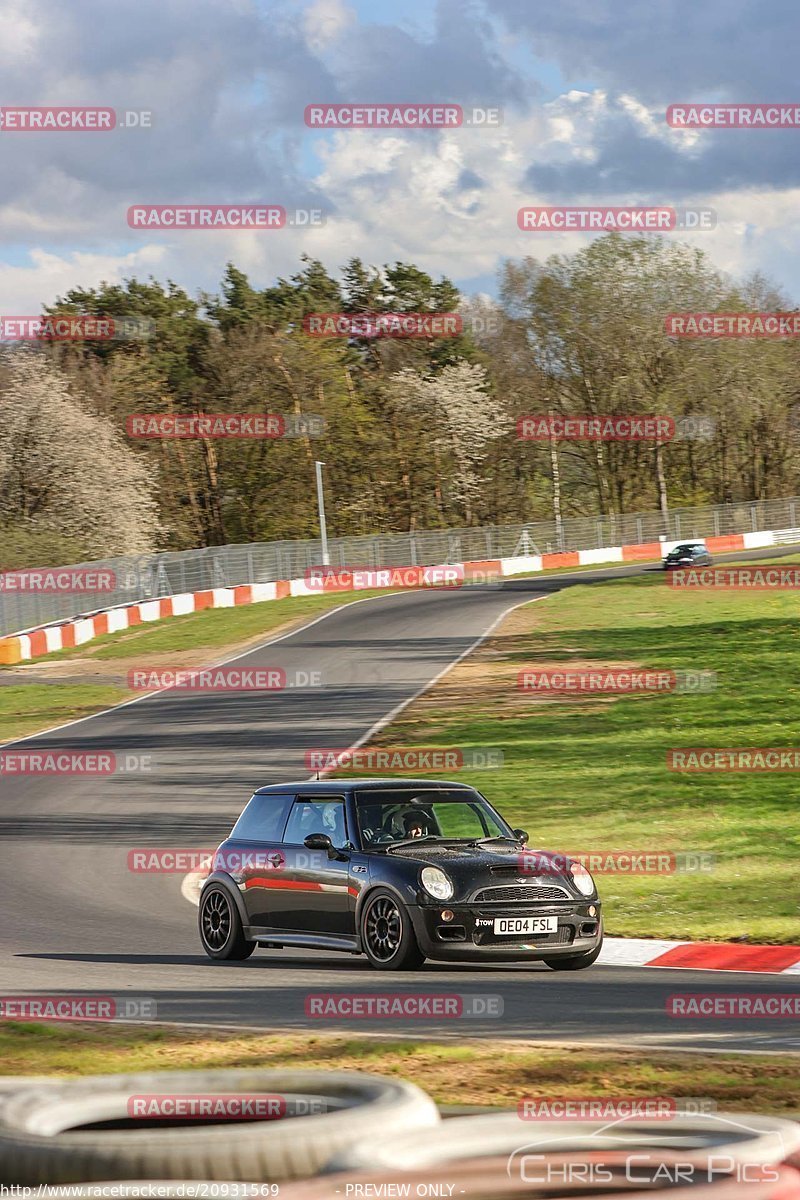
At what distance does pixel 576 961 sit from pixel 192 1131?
7845 millimetres

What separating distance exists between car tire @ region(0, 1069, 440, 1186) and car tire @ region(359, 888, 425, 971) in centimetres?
605

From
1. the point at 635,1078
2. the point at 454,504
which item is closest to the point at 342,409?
the point at 454,504

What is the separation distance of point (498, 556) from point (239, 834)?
6087 cm

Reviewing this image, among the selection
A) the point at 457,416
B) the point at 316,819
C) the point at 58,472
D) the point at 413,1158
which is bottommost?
the point at 316,819

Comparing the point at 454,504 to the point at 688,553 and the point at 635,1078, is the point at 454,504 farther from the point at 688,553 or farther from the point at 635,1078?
the point at 635,1078

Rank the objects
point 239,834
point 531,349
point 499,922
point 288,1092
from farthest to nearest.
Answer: point 531,349
point 239,834
point 499,922
point 288,1092

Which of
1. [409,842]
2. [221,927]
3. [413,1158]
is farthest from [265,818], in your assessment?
[413,1158]

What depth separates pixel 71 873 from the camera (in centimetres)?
1828

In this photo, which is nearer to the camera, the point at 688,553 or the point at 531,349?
the point at 688,553

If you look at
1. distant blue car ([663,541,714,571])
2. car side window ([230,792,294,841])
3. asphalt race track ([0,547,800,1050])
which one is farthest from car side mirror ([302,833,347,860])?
distant blue car ([663,541,714,571])

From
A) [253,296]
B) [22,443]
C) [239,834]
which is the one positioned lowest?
[239,834]

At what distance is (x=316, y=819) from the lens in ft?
44.7

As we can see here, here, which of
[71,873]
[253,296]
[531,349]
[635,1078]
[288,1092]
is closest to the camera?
[288,1092]

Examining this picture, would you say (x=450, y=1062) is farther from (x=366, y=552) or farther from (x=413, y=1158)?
(x=366, y=552)
